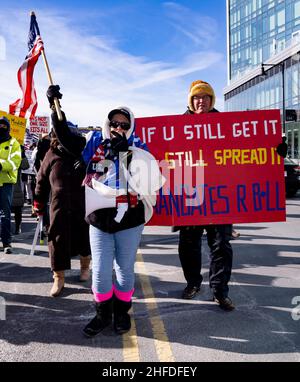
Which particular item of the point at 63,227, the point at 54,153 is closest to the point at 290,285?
the point at 63,227

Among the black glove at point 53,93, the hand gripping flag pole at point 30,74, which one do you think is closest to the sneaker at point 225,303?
the black glove at point 53,93

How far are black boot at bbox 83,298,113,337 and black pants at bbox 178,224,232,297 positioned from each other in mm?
1078

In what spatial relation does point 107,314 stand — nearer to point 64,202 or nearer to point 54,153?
point 64,202

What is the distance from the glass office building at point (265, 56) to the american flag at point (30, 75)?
92.8 feet

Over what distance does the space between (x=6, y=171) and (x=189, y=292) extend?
3506 millimetres

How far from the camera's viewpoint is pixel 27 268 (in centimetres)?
553

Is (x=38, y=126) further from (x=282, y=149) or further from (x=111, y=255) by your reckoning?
(x=111, y=255)

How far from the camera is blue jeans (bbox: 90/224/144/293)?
327 cm

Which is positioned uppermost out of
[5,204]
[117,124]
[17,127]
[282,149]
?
[17,127]

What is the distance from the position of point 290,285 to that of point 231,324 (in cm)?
141

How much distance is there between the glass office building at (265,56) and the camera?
115 feet

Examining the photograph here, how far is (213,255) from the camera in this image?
12.9 feet

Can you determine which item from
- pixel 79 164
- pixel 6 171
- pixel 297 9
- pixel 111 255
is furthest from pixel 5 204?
pixel 297 9

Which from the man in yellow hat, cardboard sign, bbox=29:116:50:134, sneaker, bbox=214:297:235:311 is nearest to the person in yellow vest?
the man in yellow hat
